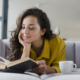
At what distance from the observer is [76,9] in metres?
5.28

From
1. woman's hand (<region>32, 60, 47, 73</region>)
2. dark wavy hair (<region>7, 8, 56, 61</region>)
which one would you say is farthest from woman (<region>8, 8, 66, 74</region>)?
woman's hand (<region>32, 60, 47, 73</region>)

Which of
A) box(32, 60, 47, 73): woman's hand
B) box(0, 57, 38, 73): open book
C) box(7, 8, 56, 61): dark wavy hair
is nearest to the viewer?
box(0, 57, 38, 73): open book

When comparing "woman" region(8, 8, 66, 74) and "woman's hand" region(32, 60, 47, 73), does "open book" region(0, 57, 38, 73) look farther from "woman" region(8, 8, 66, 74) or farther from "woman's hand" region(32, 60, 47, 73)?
"woman" region(8, 8, 66, 74)

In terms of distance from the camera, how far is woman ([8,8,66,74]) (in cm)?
116

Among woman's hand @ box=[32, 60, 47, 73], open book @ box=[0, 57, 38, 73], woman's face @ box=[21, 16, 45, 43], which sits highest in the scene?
woman's face @ box=[21, 16, 45, 43]

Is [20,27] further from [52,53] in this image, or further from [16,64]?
[16,64]

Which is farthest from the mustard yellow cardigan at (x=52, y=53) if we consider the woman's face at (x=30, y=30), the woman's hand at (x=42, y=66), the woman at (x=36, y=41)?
the woman's hand at (x=42, y=66)

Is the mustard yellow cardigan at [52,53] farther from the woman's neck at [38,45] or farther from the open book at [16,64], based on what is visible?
the open book at [16,64]

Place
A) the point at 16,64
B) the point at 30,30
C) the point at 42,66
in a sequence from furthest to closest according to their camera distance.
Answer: the point at 30,30
the point at 42,66
the point at 16,64

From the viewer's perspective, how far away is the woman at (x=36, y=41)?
1159 millimetres

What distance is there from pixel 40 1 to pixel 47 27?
10.8ft

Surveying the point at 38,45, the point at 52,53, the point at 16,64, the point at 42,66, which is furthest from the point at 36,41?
the point at 16,64

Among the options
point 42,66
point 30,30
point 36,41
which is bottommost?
point 42,66

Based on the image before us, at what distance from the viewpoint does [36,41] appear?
4.12 feet
